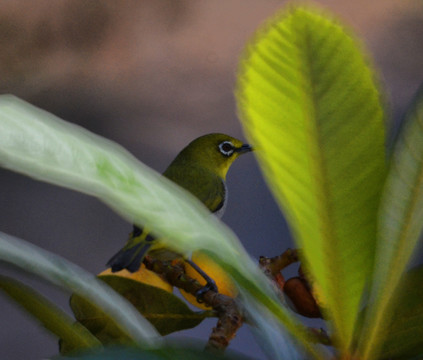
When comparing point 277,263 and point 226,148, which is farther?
point 226,148

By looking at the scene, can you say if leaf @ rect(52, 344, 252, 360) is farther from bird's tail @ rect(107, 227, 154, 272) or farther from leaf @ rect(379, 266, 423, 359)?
bird's tail @ rect(107, 227, 154, 272)

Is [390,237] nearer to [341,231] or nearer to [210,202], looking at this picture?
[341,231]

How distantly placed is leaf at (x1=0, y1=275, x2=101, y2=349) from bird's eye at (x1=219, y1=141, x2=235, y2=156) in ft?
2.29

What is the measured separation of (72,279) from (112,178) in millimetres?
60

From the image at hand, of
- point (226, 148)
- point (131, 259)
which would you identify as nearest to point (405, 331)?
point (131, 259)

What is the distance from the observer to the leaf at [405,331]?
23 cm

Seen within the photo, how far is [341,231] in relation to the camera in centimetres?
19

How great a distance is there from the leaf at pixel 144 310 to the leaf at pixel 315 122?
5.2 inches

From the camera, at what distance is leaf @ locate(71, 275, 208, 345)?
0.31 m

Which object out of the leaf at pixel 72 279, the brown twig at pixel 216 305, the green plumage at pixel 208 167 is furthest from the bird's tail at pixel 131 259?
the green plumage at pixel 208 167

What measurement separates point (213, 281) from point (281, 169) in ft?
0.63

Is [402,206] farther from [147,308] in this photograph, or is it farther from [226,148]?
[226,148]

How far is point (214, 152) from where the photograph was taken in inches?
39.1

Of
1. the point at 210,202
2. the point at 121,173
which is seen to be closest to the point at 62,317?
the point at 121,173
